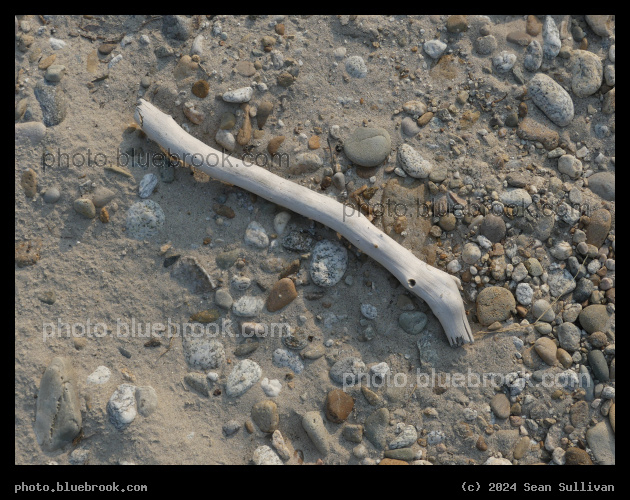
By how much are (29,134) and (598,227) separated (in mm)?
4294

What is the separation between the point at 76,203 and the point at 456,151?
9.35 feet

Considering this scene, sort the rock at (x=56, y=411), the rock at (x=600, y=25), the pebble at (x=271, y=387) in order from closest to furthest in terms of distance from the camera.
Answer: the rock at (x=56, y=411), the pebble at (x=271, y=387), the rock at (x=600, y=25)

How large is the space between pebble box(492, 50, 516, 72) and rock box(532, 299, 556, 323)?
181cm

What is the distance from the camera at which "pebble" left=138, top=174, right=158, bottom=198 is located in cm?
339

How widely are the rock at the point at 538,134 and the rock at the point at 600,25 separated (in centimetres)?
91

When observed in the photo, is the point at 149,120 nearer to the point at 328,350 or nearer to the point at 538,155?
the point at 328,350

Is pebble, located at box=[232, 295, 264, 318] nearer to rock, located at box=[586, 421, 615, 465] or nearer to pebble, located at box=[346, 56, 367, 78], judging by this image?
pebble, located at box=[346, 56, 367, 78]

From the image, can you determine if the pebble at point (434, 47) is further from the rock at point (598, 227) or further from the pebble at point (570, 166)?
the rock at point (598, 227)

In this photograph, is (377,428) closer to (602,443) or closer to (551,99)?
(602,443)

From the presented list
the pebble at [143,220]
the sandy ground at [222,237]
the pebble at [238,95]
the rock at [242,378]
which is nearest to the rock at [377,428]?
the sandy ground at [222,237]

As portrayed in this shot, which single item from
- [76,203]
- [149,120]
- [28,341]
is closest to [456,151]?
[149,120]

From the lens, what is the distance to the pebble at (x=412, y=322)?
3.35m

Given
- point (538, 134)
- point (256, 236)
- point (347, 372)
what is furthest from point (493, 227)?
point (256, 236)

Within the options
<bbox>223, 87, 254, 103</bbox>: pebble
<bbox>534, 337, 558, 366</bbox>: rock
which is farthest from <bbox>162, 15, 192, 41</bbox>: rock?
<bbox>534, 337, 558, 366</bbox>: rock
